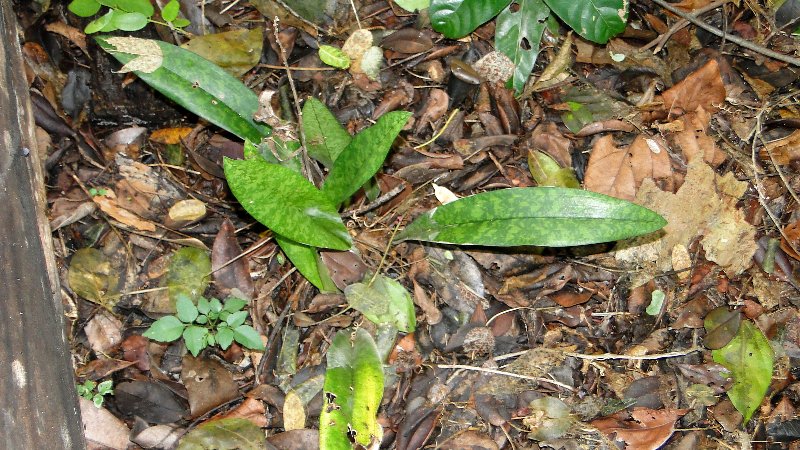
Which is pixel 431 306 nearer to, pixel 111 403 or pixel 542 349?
pixel 542 349

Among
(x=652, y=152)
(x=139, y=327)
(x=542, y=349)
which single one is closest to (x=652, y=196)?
(x=652, y=152)

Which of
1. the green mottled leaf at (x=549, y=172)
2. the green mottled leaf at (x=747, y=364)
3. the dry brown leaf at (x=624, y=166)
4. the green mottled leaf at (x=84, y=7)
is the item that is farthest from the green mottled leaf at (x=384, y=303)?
the green mottled leaf at (x=84, y=7)

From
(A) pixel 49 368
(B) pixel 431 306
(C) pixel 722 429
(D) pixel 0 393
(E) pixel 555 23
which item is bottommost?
(C) pixel 722 429

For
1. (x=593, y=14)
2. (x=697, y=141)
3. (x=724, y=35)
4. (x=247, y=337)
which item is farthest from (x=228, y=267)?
(x=724, y=35)

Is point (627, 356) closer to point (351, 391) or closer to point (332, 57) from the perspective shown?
point (351, 391)

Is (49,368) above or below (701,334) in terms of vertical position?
above

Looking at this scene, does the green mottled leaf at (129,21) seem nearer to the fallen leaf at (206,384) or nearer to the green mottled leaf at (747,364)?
the fallen leaf at (206,384)
